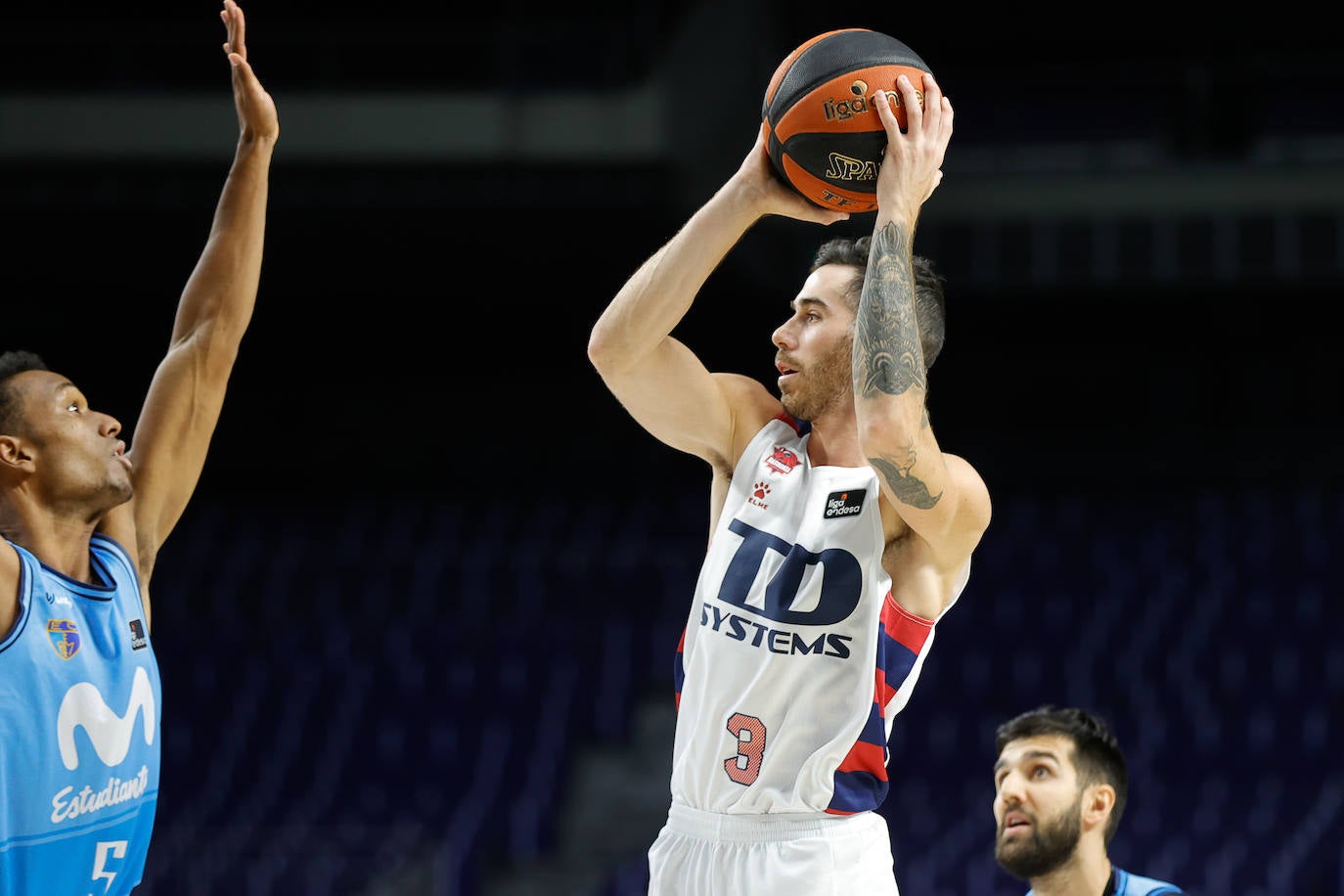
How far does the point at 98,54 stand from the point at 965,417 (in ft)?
25.1

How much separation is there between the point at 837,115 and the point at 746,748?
4.09ft

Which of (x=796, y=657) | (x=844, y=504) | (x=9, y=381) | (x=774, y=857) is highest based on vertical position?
(x=9, y=381)

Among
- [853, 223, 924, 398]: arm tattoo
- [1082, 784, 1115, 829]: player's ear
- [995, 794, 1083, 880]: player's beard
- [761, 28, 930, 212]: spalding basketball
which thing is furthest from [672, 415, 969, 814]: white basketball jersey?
[1082, 784, 1115, 829]: player's ear

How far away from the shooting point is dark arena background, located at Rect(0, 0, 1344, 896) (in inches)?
354

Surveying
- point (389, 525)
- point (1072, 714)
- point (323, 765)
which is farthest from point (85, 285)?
point (1072, 714)

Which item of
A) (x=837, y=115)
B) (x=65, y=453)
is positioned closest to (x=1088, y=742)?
(x=837, y=115)

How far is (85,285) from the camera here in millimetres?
12203

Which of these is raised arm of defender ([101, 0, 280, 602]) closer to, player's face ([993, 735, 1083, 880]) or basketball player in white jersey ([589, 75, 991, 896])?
basketball player in white jersey ([589, 75, 991, 896])

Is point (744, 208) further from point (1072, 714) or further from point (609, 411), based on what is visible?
point (609, 411)

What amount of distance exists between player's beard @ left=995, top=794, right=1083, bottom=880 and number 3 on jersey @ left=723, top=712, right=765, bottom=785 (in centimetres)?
119

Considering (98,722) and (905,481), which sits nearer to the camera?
(905,481)

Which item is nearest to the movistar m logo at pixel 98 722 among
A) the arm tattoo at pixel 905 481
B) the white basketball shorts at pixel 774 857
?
the white basketball shorts at pixel 774 857

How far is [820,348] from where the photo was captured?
305 centimetres

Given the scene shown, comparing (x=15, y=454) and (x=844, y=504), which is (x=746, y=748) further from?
(x=15, y=454)
